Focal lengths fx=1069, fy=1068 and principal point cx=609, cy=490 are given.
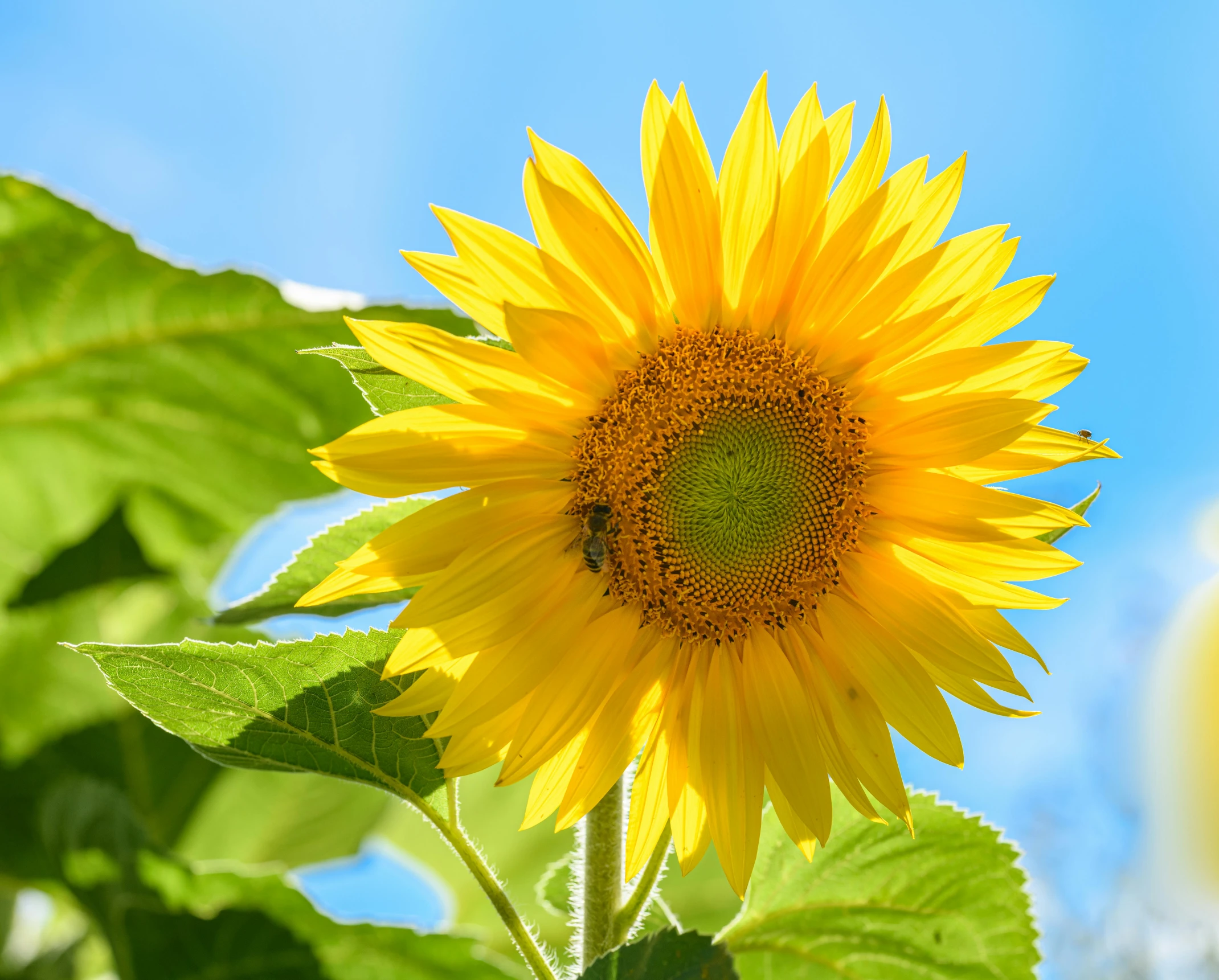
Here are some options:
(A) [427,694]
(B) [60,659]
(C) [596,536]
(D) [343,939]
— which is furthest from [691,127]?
(B) [60,659]

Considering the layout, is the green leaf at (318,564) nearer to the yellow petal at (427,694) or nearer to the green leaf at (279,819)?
the yellow petal at (427,694)

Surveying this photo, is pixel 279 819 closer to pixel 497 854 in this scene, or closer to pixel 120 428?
pixel 497 854

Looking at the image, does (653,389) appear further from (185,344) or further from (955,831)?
(185,344)

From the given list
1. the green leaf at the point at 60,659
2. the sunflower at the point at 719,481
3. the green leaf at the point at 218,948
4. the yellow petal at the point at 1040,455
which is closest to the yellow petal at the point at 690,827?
the sunflower at the point at 719,481

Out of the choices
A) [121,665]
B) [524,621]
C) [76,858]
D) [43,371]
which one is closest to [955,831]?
[524,621]

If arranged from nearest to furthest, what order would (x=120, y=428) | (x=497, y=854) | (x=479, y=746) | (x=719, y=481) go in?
1. (x=479, y=746)
2. (x=719, y=481)
3. (x=497, y=854)
4. (x=120, y=428)

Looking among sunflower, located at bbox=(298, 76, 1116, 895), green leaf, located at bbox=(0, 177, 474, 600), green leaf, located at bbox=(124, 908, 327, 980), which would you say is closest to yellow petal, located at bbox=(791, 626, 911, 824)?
sunflower, located at bbox=(298, 76, 1116, 895)

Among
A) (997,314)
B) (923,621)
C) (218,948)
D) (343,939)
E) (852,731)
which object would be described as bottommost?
(218,948)
